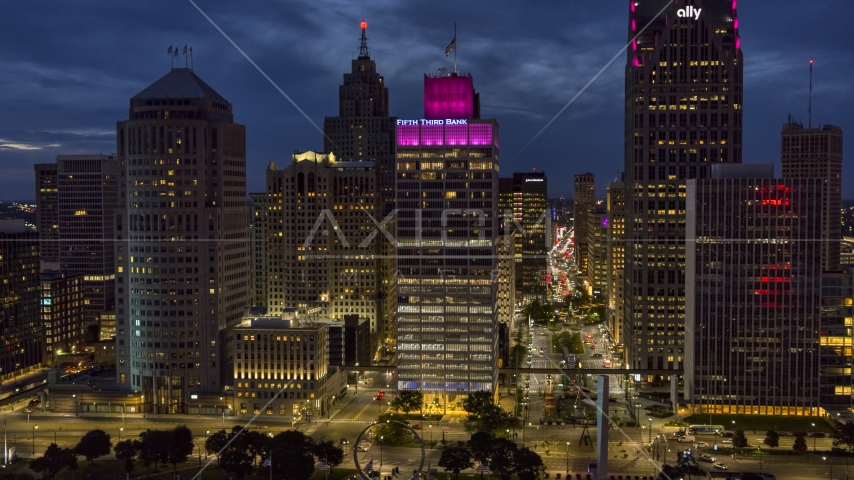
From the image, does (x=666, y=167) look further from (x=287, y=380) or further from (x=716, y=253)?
(x=287, y=380)

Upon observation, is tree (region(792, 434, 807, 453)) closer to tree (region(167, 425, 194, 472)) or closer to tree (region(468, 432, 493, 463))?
tree (region(468, 432, 493, 463))

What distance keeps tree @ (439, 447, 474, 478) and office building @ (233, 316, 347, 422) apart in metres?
44.0

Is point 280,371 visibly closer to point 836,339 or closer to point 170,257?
point 170,257

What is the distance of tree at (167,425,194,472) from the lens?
126m

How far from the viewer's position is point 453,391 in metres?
165

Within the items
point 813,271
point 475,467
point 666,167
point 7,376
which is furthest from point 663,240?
point 7,376

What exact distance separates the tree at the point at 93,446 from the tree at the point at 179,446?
32.5ft

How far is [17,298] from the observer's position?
634 feet

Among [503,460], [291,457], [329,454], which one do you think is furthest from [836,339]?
[291,457]

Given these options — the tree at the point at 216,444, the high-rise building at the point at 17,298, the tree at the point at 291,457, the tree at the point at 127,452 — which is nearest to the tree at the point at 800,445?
the tree at the point at 291,457

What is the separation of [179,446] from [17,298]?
8966 centimetres

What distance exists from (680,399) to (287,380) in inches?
3034

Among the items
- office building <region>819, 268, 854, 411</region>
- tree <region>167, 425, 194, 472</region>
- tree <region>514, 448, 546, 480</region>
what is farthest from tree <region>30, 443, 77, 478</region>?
office building <region>819, 268, 854, 411</region>

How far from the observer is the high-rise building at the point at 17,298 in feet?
620
